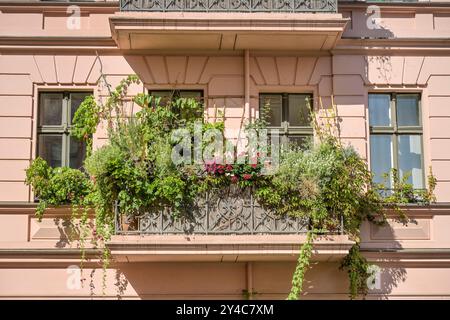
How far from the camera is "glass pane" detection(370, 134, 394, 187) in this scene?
16.6 metres

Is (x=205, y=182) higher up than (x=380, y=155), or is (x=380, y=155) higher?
(x=380, y=155)

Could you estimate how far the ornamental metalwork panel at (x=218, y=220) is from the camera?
15102 millimetres

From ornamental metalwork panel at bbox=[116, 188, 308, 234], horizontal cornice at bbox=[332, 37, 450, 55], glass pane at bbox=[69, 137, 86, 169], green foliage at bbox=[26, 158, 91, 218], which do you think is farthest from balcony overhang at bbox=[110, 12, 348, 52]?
ornamental metalwork panel at bbox=[116, 188, 308, 234]

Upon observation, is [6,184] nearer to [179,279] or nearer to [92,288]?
[92,288]

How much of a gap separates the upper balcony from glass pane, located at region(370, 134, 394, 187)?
6.28 feet

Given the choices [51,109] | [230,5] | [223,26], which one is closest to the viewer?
[223,26]

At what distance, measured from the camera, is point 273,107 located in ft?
55.1

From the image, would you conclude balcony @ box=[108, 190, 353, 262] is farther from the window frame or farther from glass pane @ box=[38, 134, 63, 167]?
glass pane @ box=[38, 134, 63, 167]

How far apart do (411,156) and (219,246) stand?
4.18m

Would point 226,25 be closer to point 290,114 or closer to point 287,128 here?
point 290,114

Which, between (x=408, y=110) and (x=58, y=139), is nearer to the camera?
(x=58, y=139)

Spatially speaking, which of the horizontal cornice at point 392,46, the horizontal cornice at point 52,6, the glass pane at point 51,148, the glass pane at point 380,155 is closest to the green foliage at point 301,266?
the glass pane at point 380,155

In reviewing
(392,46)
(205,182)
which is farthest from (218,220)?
(392,46)

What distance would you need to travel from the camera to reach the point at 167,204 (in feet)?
49.7
